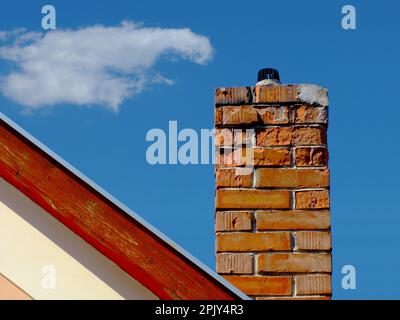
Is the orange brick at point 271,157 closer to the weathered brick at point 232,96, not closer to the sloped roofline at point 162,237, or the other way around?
the weathered brick at point 232,96

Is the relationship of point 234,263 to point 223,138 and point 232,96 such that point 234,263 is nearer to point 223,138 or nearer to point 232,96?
point 223,138

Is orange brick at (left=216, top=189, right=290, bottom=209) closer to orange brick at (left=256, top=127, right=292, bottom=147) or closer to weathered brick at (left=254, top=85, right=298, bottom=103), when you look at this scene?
orange brick at (left=256, top=127, right=292, bottom=147)

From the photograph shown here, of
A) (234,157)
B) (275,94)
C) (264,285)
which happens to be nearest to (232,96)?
(275,94)

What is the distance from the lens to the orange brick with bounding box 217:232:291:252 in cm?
373

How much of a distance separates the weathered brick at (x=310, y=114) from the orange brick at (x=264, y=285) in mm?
834

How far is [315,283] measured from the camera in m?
3.70

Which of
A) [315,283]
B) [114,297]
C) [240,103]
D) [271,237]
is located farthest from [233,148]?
[114,297]

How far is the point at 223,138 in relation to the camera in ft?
12.7

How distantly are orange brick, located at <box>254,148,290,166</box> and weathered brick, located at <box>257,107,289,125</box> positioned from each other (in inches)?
5.9

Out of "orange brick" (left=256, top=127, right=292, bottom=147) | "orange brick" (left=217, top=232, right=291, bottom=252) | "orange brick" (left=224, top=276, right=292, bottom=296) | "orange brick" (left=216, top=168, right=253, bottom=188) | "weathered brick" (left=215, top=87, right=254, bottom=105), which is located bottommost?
"orange brick" (left=224, top=276, right=292, bottom=296)

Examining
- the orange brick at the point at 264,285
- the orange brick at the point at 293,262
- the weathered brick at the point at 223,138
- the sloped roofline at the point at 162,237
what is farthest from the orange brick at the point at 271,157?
the sloped roofline at the point at 162,237

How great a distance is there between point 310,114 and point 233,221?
708mm

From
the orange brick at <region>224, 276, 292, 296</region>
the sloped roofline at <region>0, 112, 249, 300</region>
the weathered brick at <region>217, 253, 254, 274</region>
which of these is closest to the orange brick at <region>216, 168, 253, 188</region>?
the weathered brick at <region>217, 253, 254, 274</region>

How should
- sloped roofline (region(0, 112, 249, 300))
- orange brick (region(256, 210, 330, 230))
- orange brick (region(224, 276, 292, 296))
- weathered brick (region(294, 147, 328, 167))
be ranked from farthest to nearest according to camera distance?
weathered brick (region(294, 147, 328, 167)) < orange brick (region(256, 210, 330, 230)) < orange brick (region(224, 276, 292, 296)) < sloped roofline (region(0, 112, 249, 300))
